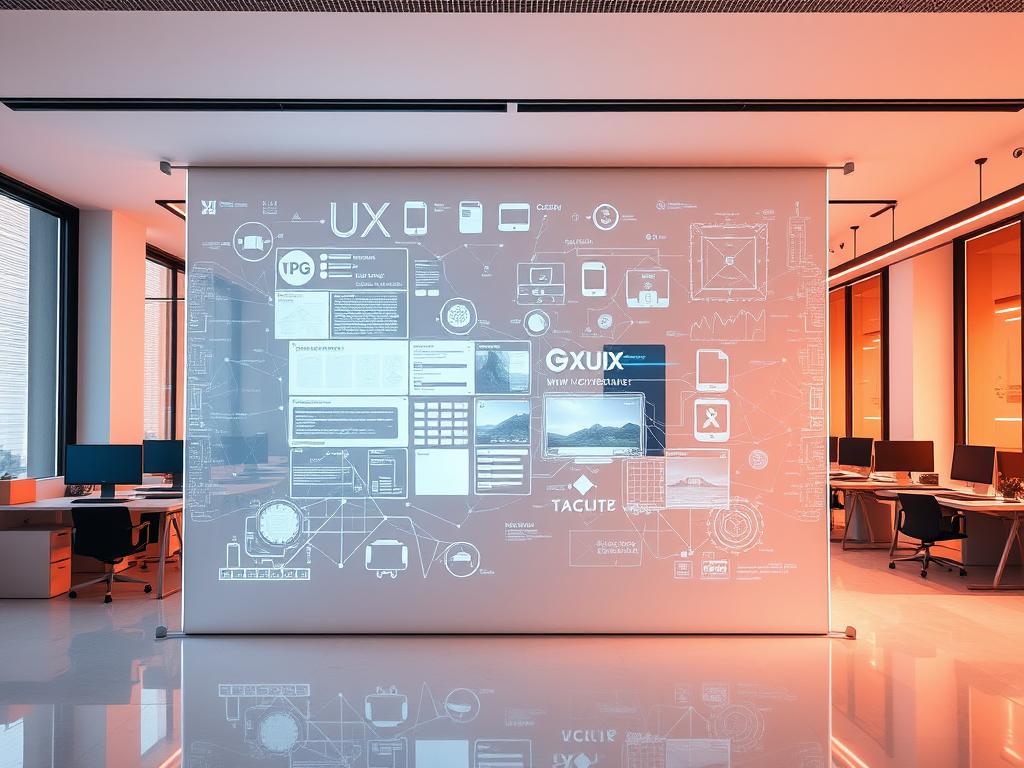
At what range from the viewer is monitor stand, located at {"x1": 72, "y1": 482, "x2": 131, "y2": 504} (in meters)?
7.17

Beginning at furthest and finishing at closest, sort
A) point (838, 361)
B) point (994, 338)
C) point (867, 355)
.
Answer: point (838, 361), point (867, 355), point (994, 338)

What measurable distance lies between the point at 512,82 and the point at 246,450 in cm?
325

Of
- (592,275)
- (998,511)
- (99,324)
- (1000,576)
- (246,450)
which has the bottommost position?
(1000,576)

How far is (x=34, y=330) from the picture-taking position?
7.58 m

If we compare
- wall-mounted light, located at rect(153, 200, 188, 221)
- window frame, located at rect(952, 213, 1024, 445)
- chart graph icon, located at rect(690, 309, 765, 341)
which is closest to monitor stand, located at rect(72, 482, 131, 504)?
wall-mounted light, located at rect(153, 200, 188, 221)

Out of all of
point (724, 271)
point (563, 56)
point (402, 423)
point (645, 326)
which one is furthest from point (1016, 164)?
point (402, 423)

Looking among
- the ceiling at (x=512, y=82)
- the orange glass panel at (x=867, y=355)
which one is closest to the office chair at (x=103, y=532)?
the ceiling at (x=512, y=82)

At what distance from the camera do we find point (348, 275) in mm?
5773

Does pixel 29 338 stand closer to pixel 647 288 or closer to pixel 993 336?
pixel 647 288

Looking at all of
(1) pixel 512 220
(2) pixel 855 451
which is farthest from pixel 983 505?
(1) pixel 512 220

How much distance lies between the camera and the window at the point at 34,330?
718 cm

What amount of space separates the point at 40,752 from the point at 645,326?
446 cm

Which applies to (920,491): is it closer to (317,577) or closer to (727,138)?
(727,138)

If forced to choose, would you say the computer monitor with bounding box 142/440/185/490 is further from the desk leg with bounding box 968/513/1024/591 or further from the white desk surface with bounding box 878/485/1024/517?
the desk leg with bounding box 968/513/1024/591
